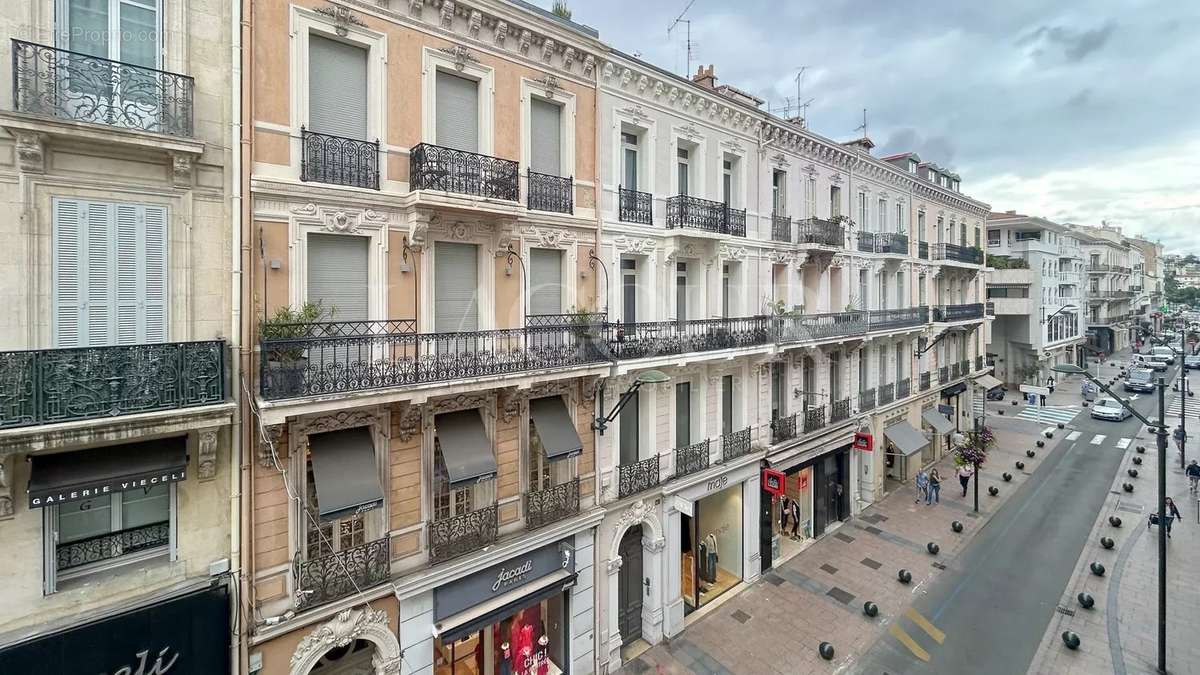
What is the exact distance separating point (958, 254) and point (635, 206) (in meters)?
23.8

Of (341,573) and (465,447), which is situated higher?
(465,447)

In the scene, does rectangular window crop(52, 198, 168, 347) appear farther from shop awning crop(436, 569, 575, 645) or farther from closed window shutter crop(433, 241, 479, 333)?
shop awning crop(436, 569, 575, 645)

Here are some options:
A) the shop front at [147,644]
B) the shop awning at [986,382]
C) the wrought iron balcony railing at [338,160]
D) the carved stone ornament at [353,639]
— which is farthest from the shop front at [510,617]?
the shop awning at [986,382]

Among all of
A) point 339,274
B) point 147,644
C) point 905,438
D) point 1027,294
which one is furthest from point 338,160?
point 1027,294

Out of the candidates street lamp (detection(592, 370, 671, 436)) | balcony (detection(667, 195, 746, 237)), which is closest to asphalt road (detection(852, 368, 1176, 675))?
street lamp (detection(592, 370, 671, 436))

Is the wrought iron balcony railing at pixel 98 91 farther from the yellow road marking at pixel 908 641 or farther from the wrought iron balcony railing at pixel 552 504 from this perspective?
the yellow road marking at pixel 908 641

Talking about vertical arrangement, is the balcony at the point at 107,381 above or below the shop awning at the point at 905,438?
above

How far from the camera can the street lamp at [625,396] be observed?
39.5 feet

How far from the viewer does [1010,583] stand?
16.3 metres

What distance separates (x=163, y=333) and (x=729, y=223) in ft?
45.2

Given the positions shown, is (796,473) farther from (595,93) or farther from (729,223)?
(595,93)

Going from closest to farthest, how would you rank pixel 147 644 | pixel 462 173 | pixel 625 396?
pixel 147 644 < pixel 462 173 < pixel 625 396

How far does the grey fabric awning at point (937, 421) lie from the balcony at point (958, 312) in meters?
4.81

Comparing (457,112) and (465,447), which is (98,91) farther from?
(465,447)
